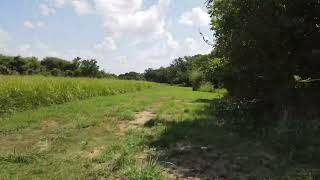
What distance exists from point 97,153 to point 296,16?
6.77m

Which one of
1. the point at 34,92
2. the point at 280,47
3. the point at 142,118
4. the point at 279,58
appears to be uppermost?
the point at 280,47

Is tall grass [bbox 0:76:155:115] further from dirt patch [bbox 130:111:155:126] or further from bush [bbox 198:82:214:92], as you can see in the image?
bush [bbox 198:82:214:92]

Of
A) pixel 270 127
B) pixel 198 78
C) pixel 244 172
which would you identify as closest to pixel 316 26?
pixel 270 127

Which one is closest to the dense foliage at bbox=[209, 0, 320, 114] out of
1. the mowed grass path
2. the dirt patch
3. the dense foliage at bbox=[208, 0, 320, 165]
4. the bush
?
the dense foliage at bbox=[208, 0, 320, 165]

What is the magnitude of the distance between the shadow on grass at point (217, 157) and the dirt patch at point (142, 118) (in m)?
2.22

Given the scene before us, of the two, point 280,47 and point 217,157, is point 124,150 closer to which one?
point 217,157

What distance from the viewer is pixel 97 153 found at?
919 centimetres

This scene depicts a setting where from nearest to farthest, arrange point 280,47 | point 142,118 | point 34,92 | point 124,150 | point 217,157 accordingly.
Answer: point 217,157, point 124,150, point 280,47, point 142,118, point 34,92

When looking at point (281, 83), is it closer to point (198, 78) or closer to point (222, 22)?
point (222, 22)

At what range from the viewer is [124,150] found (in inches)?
359

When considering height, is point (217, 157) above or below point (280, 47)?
below

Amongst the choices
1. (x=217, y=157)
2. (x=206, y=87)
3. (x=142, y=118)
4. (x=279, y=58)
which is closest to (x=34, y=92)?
(x=142, y=118)

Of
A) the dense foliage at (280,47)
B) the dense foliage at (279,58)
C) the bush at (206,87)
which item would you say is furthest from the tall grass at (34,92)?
the bush at (206,87)

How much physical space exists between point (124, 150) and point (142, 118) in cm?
651
